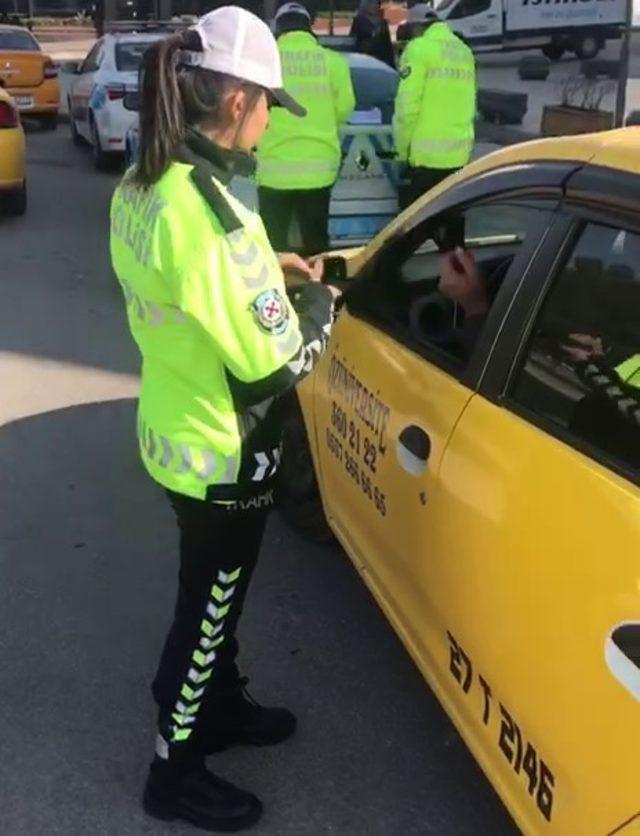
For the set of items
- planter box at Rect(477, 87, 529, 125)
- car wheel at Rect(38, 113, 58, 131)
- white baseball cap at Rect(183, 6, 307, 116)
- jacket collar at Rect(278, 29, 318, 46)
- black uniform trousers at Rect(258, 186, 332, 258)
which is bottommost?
car wheel at Rect(38, 113, 58, 131)

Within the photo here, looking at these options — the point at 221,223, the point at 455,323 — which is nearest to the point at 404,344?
the point at 455,323

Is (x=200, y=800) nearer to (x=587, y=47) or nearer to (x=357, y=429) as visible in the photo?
(x=357, y=429)

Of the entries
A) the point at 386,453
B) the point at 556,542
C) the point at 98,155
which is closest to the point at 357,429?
the point at 386,453

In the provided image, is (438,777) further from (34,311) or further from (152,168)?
(34,311)

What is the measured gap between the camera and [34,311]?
753 centimetres

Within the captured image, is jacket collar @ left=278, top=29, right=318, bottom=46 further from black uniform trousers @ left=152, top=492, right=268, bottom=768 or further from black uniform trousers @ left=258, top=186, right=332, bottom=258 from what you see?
black uniform trousers @ left=152, top=492, right=268, bottom=768

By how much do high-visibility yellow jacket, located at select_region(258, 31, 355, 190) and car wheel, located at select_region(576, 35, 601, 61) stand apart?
858 inches

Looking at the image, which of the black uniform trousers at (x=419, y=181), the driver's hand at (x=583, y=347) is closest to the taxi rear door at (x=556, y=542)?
the driver's hand at (x=583, y=347)

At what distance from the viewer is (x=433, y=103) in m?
7.43

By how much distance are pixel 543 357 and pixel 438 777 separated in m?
1.23

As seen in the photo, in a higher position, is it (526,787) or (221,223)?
(221,223)

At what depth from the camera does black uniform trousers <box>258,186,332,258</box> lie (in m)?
7.14

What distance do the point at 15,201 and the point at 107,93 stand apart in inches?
102

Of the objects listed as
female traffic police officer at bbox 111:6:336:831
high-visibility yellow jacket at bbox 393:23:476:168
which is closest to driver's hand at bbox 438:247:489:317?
female traffic police officer at bbox 111:6:336:831
